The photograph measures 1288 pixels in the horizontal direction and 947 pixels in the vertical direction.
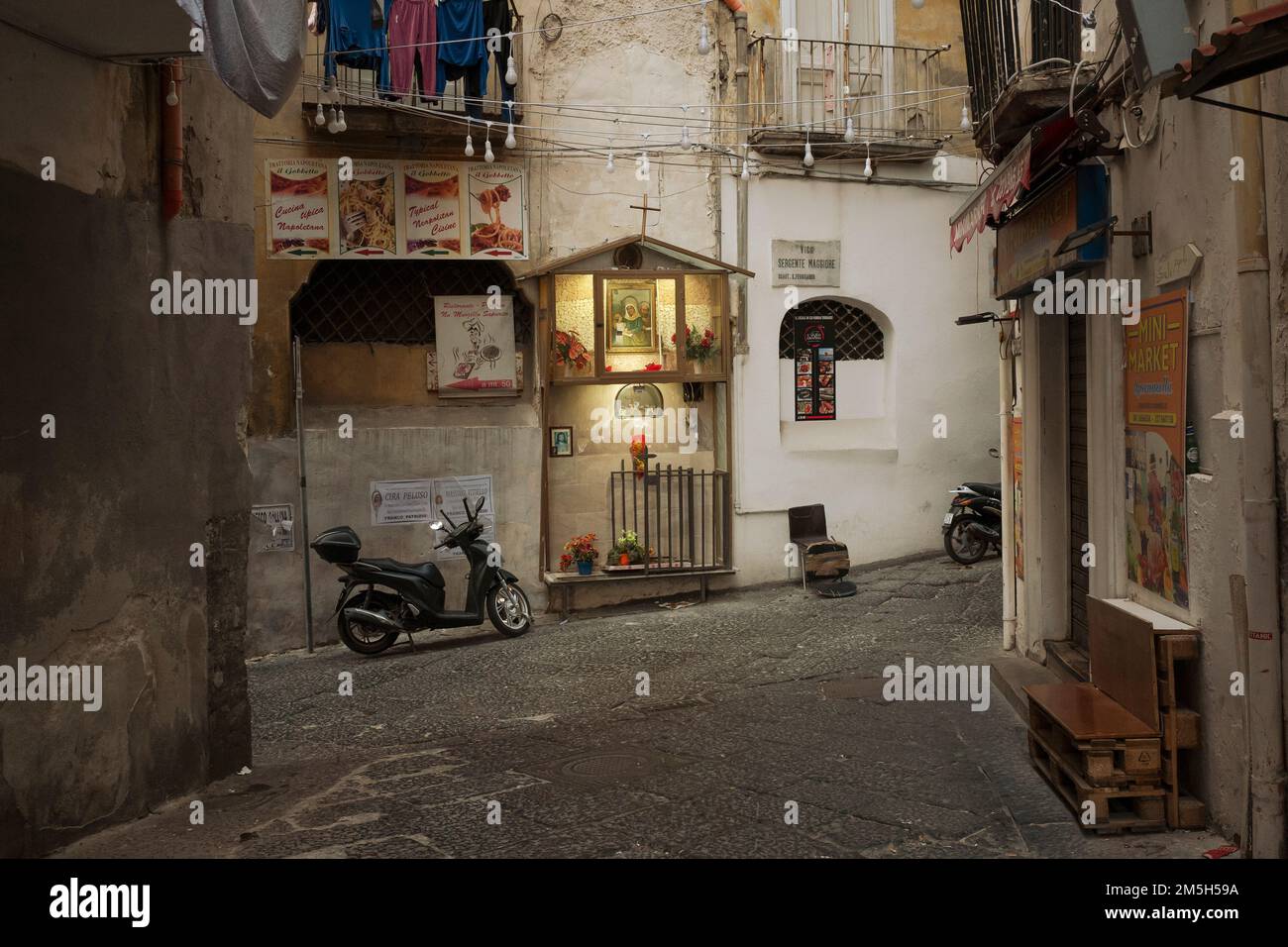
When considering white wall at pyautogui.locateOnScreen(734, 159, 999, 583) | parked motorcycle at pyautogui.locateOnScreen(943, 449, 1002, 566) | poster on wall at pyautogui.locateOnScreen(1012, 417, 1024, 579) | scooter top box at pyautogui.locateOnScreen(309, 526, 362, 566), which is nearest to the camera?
poster on wall at pyautogui.locateOnScreen(1012, 417, 1024, 579)

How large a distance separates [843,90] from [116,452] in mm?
10859

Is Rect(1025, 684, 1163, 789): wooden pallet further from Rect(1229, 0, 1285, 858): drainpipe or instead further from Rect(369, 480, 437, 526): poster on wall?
Rect(369, 480, 437, 526): poster on wall

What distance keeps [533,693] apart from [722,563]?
482 cm

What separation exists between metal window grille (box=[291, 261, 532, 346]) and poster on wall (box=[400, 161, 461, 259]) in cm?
41

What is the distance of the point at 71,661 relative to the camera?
5652 millimetres

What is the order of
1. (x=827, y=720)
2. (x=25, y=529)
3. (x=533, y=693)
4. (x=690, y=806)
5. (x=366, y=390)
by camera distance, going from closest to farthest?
(x=25, y=529) < (x=690, y=806) < (x=827, y=720) < (x=533, y=693) < (x=366, y=390)

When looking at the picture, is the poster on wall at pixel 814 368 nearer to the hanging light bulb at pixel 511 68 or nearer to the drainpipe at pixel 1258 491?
the hanging light bulb at pixel 511 68

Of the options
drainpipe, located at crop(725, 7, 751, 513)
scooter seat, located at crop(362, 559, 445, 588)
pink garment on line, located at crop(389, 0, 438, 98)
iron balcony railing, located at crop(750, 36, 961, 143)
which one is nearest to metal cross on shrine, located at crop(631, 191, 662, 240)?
drainpipe, located at crop(725, 7, 751, 513)

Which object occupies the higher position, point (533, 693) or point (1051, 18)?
point (1051, 18)

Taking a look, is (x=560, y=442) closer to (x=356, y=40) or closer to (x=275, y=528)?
(x=275, y=528)

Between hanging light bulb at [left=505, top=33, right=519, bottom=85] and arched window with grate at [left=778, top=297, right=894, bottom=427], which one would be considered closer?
hanging light bulb at [left=505, top=33, right=519, bottom=85]

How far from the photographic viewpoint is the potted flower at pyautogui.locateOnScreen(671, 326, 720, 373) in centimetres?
1373

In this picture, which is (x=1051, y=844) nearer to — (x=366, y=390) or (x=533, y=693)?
(x=533, y=693)

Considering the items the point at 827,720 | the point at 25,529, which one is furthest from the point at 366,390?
the point at 25,529
